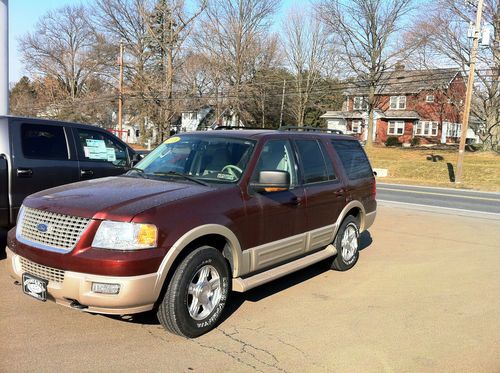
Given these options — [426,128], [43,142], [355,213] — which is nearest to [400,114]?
[426,128]

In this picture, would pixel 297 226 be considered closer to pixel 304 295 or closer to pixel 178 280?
pixel 304 295

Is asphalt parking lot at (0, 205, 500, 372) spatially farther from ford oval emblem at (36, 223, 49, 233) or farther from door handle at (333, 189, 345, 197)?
door handle at (333, 189, 345, 197)

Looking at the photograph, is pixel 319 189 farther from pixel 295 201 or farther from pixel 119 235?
pixel 119 235

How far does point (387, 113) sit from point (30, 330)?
176 ft

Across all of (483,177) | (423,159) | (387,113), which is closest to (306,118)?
(387,113)

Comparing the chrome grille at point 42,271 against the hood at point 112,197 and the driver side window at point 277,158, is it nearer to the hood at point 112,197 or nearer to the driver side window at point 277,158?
the hood at point 112,197

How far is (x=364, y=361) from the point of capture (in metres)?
3.71

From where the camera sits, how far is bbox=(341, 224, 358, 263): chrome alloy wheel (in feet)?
20.6

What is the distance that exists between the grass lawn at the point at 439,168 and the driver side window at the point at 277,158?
20.1 meters

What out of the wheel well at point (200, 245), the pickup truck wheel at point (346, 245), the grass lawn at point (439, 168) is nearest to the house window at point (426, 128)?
the grass lawn at point (439, 168)

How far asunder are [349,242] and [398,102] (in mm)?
51394

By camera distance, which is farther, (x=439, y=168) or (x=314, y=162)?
(x=439, y=168)

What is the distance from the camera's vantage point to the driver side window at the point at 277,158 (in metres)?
4.94

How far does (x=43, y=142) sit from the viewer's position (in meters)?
6.42
